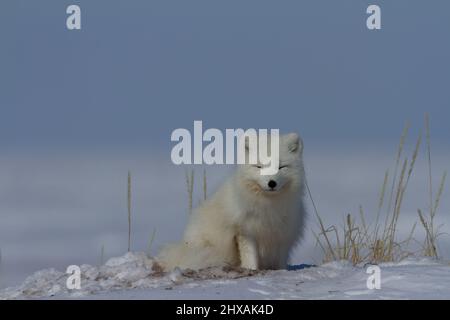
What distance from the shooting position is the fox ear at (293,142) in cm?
583

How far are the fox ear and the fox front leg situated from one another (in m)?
0.77

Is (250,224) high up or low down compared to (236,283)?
up

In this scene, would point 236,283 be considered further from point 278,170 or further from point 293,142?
point 293,142

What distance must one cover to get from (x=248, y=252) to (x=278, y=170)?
2.25 ft

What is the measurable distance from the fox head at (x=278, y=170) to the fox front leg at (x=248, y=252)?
1.26 ft

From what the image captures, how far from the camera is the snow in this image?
4.33m

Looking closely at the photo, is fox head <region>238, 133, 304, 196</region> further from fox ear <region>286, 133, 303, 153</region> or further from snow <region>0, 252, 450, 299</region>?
snow <region>0, 252, 450, 299</region>

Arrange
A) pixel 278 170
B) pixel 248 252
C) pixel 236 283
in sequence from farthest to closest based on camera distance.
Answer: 1. pixel 248 252
2. pixel 278 170
3. pixel 236 283

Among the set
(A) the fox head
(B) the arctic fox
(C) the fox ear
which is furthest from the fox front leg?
(C) the fox ear

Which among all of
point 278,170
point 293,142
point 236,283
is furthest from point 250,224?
point 236,283

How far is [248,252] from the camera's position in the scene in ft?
19.1

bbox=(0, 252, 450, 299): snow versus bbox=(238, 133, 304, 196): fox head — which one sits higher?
bbox=(238, 133, 304, 196): fox head

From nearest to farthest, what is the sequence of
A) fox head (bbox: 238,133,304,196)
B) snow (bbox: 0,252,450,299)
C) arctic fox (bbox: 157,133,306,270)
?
snow (bbox: 0,252,450,299) → fox head (bbox: 238,133,304,196) → arctic fox (bbox: 157,133,306,270)
